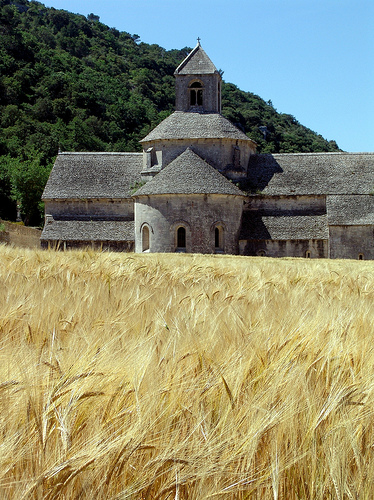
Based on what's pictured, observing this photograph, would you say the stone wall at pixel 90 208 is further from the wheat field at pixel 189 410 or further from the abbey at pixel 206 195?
the wheat field at pixel 189 410

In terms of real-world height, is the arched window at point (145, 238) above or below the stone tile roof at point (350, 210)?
below

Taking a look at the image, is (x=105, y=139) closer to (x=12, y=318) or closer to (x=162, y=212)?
(x=162, y=212)

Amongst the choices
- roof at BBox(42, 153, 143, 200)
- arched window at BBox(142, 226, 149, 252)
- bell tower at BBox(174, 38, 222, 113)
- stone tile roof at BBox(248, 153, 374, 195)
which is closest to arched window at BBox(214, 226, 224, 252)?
arched window at BBox(142, 226, 149, 252)

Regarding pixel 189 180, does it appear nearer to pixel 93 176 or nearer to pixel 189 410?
pixel 93 176

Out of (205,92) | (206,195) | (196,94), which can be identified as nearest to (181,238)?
(206,195)

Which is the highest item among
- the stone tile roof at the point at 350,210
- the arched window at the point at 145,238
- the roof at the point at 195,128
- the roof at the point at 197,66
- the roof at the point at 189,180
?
the roof at the point at 197,66

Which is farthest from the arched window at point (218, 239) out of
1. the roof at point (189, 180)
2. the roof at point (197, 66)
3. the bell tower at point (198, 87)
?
the roof at point (197, 66)

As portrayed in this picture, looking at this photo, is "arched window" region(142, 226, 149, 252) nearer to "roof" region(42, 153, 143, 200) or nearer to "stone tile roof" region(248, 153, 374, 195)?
"roof" region(42, 153, 143, 200)

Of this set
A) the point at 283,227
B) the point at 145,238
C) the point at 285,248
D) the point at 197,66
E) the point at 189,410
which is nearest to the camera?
the point at 189,410

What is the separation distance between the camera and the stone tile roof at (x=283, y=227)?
42.4 m

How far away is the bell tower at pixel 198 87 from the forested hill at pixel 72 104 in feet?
62.3

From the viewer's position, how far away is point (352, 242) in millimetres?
41375

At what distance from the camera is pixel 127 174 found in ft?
158

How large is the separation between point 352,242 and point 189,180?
35.2 ft
